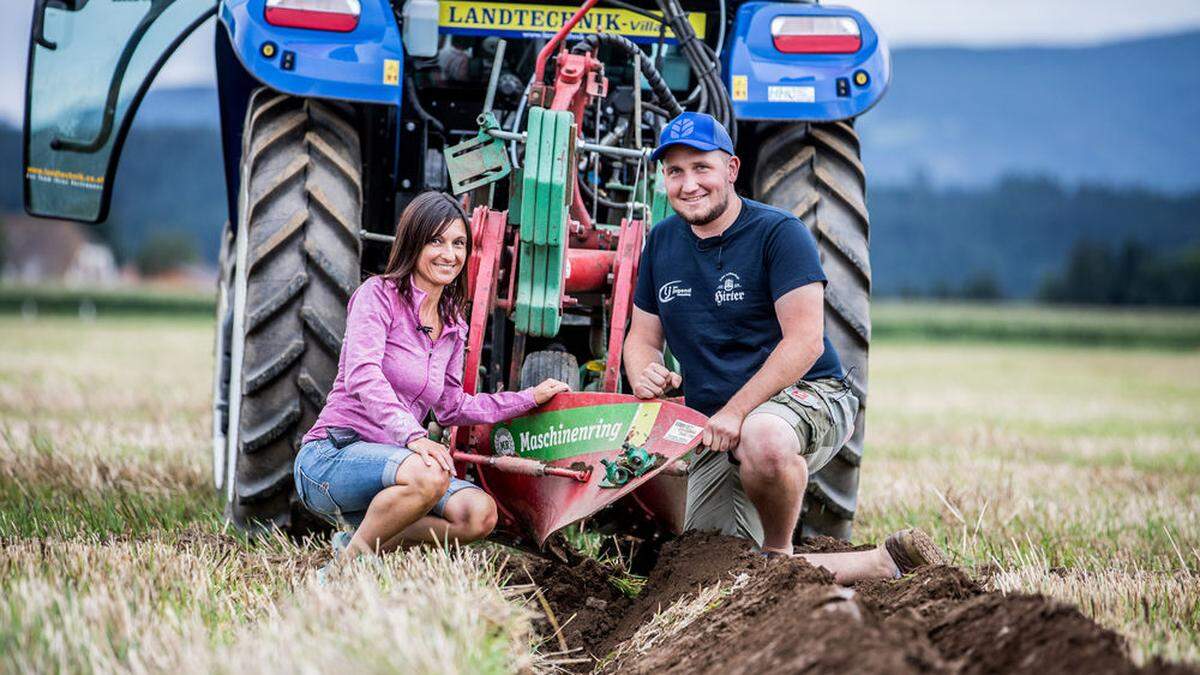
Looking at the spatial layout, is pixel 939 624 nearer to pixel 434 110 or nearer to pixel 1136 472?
pixel 434 110

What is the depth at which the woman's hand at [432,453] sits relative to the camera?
3.57 meters

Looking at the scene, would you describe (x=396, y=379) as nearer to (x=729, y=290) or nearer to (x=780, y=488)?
(x=729, y=290)

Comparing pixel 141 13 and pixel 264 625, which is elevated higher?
pixel 141 13

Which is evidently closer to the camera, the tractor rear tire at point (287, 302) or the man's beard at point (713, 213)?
the man's beard at point (713, 213)

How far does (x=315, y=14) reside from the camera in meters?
4.27

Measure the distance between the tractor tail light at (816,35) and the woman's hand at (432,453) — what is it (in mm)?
1981

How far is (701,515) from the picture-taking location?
412cm

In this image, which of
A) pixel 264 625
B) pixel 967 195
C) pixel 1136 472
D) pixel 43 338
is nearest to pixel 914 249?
pixel 967 195

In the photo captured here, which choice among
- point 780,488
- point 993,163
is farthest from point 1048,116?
point 780,488

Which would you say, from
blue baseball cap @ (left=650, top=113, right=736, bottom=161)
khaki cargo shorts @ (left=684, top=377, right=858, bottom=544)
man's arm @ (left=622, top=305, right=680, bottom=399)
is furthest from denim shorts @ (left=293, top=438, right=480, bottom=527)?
blue baseball cap @ (left=650, top=113, right=736, bottom=161)

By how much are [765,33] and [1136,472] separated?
3824mm

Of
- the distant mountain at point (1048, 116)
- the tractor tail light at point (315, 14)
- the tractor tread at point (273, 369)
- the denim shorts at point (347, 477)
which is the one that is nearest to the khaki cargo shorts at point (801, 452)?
the denim shorts at point (347, 477)

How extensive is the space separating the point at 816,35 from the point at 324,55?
5.54ft

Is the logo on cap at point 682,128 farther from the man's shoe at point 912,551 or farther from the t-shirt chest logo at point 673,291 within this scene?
the man's shoe at point 912,551
